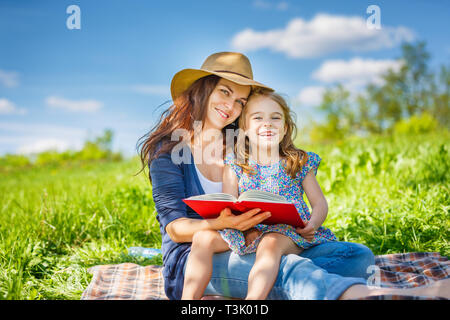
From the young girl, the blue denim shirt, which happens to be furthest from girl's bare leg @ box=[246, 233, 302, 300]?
the blue denim shirt

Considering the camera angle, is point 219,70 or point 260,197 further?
point 219,70

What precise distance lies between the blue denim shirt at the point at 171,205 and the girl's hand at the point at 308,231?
695mm

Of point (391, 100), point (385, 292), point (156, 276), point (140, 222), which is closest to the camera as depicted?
point (385, 292)

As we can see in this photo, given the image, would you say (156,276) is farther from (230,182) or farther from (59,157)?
(59,157)

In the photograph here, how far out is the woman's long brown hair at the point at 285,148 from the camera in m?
2.66

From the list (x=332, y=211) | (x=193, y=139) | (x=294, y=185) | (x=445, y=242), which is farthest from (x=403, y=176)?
(x=193, y=139)

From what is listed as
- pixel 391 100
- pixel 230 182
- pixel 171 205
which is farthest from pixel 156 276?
pixel 391 100

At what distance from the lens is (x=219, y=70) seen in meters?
2.82

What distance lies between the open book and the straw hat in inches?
37.4

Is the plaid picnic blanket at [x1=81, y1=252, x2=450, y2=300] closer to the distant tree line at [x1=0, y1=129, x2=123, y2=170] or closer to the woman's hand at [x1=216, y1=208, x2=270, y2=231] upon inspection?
the woman's hand at [x1=216, y1=208, x2=270, y2=231]

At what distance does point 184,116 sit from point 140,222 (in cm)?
184

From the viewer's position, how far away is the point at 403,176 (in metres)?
4.96

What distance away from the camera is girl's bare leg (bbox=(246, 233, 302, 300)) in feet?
6.59

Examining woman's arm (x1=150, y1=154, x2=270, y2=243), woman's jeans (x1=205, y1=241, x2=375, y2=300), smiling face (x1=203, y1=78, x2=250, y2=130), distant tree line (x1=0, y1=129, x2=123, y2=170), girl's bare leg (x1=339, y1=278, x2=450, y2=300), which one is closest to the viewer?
girl's bare leg (x1=339, y1=278, x2=450, y2=300)
